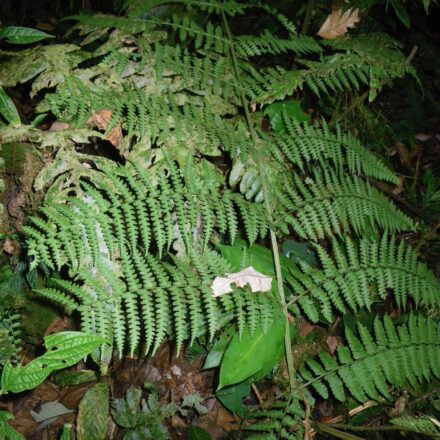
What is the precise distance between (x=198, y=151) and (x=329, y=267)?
0.84m

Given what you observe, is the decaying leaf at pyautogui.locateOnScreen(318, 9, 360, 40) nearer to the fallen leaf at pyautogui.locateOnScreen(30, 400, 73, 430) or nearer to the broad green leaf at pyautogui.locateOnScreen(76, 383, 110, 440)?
the broad green leaf at pyautogui.locateOnScreen(76, 383, 110, 440)

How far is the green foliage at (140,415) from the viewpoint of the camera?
2.37 metres

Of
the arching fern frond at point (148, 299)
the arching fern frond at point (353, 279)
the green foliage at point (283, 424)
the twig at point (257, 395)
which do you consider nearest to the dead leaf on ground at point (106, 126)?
the arching fern frond at point (148, 299)

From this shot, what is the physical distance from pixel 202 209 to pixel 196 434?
1.39 metres

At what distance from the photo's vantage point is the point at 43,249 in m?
1.46

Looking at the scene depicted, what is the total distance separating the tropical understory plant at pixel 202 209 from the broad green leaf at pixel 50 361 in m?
0.02

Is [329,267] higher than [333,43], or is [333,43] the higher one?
[333,43]

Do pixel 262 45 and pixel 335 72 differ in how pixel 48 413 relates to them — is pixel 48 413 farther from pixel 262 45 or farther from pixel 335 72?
pixel 335 72

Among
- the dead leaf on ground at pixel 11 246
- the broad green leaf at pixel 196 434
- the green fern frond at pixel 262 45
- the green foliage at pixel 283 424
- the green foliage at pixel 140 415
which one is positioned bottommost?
the green foliage at pixel 140 415

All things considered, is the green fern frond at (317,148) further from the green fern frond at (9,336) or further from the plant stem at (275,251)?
the green fern frond at (9,336)

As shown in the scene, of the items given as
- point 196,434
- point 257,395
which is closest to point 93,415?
point 196,434

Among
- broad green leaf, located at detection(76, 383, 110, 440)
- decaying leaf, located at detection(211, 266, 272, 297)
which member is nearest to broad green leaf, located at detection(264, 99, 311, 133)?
decaying leaf, located at detection(211, 266, 272, 297)

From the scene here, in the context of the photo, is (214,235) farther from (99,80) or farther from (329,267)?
(99,80)

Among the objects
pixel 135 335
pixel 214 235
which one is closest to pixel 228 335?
pixel 214 235
